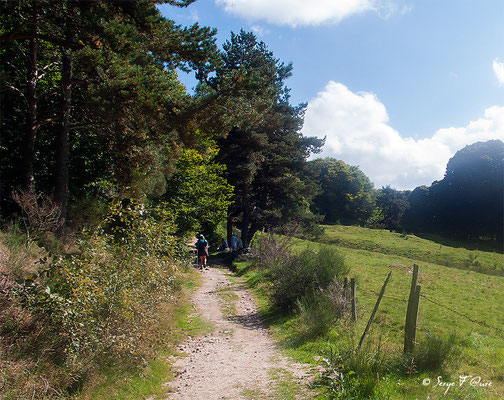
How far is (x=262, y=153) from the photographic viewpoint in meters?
26.8

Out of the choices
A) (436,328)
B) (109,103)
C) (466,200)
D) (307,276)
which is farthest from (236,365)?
(466,200)

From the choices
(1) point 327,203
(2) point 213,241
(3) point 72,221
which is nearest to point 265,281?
(3) point 72,221

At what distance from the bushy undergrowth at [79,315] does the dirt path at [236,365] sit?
1076mm

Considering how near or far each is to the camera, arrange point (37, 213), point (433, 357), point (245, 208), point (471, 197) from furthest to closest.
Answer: point (471, 197)
point (245, 208)
point (37, 213)
point (433, 357)

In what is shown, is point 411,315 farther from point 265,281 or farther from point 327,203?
point 327,203

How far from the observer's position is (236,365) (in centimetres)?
748

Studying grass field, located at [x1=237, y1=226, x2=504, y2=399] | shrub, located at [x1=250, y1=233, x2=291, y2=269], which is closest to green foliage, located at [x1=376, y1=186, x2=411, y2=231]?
grass field, located at [x1=237, y1=226, x2=504, y2=399]

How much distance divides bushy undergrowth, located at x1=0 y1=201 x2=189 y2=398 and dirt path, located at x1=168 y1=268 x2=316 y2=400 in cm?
108

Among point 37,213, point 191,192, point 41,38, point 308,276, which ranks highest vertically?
point 41,38

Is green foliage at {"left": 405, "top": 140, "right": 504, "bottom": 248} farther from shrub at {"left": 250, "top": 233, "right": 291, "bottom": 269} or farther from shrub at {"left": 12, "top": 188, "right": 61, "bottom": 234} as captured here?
shrub at {"left": 12, "top": 188, "right": 61, "bottom": 234}

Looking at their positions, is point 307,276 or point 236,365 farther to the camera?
point 307,276

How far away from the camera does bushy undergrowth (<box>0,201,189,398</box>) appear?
4910 mm

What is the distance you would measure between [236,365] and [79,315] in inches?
139

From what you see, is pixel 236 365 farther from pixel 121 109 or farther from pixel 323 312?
pixel 121 109
